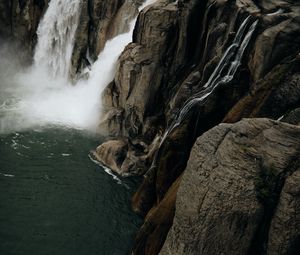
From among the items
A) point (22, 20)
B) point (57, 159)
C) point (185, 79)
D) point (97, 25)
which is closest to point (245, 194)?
point (185, 79)

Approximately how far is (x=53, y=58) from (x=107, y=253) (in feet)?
124

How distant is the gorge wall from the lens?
17188 millimetres

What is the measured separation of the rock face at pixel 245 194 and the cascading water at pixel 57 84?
83.7ft

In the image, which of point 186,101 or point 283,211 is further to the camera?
point 186,101

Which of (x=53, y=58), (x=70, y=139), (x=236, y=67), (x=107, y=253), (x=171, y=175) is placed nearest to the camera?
(x=107, y=253)

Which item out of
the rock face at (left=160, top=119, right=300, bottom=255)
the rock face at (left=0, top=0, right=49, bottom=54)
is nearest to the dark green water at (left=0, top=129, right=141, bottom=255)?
the rock face at (left=160, top=119, right=300, bottom=255)

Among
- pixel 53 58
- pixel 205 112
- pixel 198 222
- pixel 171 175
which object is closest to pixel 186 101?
pixel 205 112

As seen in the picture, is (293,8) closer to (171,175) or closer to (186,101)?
(186,101)

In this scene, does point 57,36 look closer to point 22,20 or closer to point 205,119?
point 22,20

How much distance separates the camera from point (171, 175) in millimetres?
27828

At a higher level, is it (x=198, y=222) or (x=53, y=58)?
(x=53, y=58)

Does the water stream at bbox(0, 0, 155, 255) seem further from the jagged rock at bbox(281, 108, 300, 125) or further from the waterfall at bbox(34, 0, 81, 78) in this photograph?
the jagged rock at bbox(281, 108, 300, 125)

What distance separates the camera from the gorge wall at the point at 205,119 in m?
17.2

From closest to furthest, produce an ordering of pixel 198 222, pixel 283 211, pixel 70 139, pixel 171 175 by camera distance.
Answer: pixel 283 211
pixel 198 222
pixel 171 175
pixel 70 139
